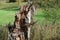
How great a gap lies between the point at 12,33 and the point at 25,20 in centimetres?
26

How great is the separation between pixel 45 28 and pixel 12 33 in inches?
102

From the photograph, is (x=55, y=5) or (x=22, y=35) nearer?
(x=22, y=35)

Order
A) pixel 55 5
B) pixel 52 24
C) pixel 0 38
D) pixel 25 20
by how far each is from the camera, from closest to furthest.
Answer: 1. pixel 25 20
2. pixel 0 38
3. pixel 52 24
4. pixel 55 5

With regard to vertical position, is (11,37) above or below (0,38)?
above

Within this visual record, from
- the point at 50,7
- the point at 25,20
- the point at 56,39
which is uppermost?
the point at 25,20

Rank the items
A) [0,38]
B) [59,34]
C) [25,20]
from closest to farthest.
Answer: [25,20], [0,38], [59,34]

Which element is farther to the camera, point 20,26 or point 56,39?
point 56,39

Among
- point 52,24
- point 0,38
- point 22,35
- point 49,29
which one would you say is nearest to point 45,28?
point 49,29

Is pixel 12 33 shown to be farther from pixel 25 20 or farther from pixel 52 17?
pixel 52 17

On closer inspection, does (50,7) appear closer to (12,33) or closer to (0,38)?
(0,38)

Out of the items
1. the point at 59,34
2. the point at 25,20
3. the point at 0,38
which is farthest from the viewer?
the point at 59,34

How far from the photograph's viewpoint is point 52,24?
254 inches

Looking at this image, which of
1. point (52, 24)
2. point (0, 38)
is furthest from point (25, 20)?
point (52, 24)

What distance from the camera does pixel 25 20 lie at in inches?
133
